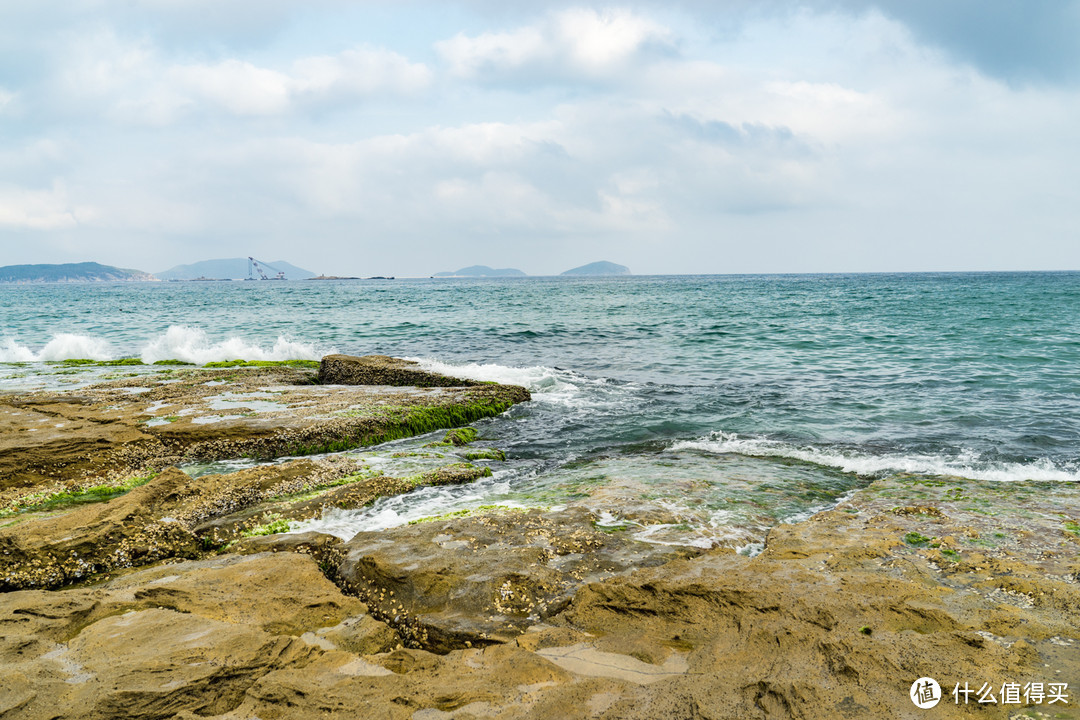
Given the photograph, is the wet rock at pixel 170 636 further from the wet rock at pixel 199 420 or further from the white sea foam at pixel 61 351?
the white sea foam at pixel 61 351

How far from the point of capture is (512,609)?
456 cm

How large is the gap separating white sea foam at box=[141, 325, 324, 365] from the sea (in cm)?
9

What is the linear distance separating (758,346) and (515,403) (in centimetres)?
1465

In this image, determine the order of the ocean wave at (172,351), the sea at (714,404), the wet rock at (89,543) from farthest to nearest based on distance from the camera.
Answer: the ocean wave at (172,351) < the sea at (714,404) < the wet rock at (89,543)

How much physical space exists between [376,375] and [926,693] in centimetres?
1467

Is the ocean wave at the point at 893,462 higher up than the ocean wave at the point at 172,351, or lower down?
lower down

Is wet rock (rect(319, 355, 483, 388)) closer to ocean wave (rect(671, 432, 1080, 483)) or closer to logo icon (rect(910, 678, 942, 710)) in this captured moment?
ocean wave (rect(671, 432, 1080, 483))

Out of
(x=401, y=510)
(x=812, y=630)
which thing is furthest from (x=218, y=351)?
(x=812, y=630)

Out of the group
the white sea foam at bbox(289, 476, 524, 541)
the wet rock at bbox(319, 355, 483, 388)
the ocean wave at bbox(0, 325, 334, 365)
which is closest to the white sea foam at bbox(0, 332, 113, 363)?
the ocean wave at bbox(0, 325, 334, 365)

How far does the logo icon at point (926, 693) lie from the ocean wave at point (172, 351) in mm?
23303

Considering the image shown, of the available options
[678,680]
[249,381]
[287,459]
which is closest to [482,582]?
[678,680]

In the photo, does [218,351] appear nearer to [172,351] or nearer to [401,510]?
[172,351]

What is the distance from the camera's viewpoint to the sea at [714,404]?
7.72 m

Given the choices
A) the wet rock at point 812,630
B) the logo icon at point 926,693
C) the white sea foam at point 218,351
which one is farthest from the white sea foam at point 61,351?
the logo icon at point 926,693
